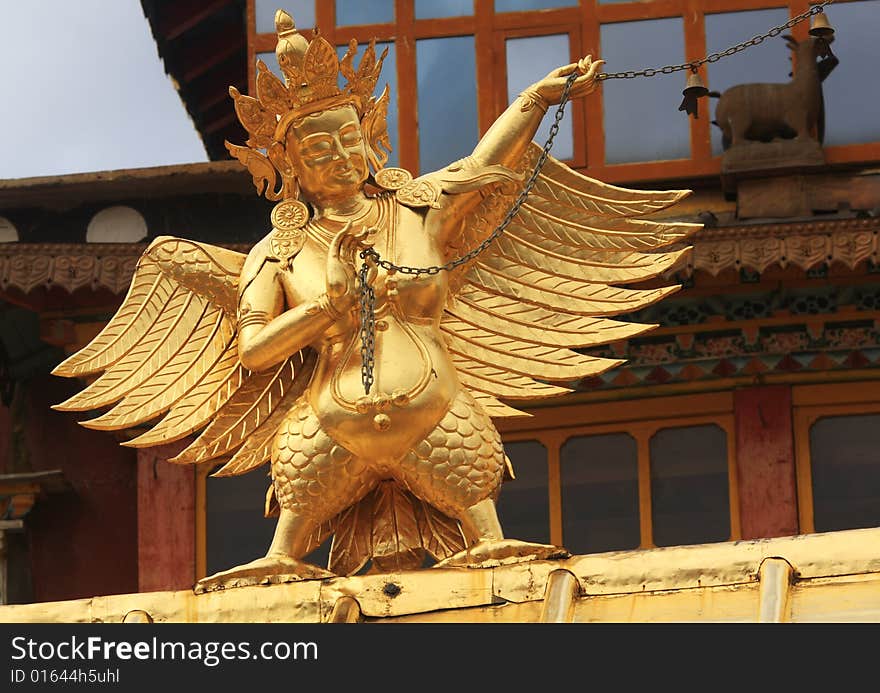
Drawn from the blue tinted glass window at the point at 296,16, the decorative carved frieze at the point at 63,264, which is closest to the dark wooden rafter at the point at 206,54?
the blue tinted glass window at the point at 296,16

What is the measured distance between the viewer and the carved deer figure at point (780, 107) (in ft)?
57.2

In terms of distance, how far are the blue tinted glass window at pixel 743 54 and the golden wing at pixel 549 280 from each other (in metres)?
3.90

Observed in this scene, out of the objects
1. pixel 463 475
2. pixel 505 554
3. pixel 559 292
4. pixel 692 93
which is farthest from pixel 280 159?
pixel 692 93

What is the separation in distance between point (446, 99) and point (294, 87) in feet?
16.5

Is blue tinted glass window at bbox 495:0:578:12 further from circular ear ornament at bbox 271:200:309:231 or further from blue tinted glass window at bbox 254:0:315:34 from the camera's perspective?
circular ear ornament at bbox 271:200:309:231

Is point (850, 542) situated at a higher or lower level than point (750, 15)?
lower

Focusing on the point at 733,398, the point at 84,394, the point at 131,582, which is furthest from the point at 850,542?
the point at 131,582

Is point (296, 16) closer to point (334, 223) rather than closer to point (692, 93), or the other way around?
point (692, 93)

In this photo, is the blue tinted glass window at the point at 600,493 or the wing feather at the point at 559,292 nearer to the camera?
the wing feather at the point at 559,292

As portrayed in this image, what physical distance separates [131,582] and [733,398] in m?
3.66

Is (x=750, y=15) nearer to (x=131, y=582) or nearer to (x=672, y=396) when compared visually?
(x=672, y=396)

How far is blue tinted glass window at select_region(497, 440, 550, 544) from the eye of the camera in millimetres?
17047

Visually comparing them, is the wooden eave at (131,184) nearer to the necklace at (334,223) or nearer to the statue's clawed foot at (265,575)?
the necklace at (334,223)
